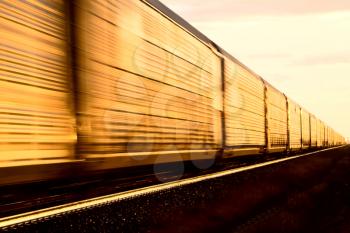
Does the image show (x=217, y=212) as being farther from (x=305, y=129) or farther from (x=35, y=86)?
(x=305, y=129)

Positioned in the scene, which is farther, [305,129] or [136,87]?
[305,129]

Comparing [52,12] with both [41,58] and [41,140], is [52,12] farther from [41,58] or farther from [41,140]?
[41,140]

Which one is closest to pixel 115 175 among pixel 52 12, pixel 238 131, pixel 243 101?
pixel 52 12

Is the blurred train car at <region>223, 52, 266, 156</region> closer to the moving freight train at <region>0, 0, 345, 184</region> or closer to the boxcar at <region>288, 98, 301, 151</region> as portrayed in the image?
the moving freight train at <region>0, 0, 345, 184</region>

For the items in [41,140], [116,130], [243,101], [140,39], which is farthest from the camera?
[243,101]

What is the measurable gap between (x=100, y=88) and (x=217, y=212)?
149 inches

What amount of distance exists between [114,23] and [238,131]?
679 centimetres

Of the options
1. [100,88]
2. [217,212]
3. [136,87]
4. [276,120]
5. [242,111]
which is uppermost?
[276,120]

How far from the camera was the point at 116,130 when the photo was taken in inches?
208

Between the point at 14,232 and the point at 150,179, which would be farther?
the point at 150,179

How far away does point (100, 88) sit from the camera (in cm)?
501

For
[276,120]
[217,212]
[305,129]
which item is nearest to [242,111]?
[217,212]

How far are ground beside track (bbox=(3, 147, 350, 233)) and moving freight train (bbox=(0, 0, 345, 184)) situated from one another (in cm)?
61

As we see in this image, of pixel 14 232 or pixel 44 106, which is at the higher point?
pixel 44 106
